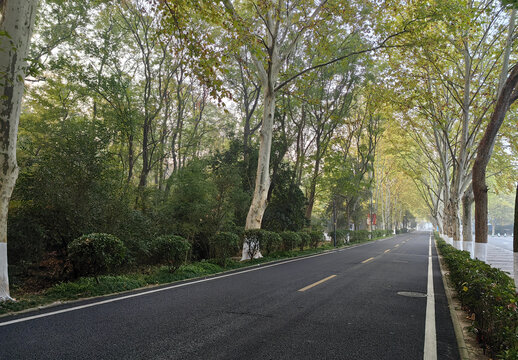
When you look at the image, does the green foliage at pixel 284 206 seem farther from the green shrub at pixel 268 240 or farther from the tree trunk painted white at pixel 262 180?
the tree trunk painted white at pixel 262 180

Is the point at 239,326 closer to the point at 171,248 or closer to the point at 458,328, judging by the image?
the point at 458,328

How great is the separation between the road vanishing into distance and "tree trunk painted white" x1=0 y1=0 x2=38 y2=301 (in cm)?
195

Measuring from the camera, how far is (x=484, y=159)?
29.1 feet

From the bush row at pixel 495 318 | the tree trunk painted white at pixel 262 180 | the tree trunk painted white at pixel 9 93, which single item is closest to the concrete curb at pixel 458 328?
the bush row at pixel 495 318

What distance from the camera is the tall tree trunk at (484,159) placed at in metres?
7.83

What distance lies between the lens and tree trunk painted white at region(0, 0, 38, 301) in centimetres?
578

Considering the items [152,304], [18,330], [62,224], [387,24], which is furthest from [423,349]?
[387,24]

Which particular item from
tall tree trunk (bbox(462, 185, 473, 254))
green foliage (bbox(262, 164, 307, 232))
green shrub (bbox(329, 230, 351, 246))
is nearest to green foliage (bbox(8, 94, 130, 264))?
green foliage (bbox(262, 164, 307, 232))

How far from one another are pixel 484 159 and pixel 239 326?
864 cm

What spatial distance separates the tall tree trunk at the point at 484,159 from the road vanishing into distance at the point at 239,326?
10.9 ft

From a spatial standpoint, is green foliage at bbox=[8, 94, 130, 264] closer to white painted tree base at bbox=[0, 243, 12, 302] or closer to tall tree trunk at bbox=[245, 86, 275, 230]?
white painted tree base at bbox=[0, 243, 12, 302]

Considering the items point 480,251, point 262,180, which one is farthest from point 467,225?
point 262,180

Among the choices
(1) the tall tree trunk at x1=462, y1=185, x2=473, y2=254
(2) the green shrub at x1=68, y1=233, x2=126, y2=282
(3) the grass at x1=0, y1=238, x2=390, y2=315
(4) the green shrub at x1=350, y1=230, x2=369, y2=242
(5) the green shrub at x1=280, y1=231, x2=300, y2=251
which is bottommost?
(4) the green shrub at x1=350, y1=230, x2=369, y2=242

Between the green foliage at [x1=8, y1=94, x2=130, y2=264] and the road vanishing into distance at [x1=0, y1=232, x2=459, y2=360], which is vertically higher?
the green foliage at [x1=8, y1=94, x2=130, y2=264]
